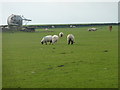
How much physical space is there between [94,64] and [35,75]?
2.93 meters

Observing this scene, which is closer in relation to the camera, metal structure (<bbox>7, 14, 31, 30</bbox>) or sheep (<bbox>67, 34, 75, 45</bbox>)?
sheep (<bbox>67, 34, 75, 45</bbox>)

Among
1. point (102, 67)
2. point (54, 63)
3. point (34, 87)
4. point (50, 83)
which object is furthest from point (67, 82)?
point (54, 63)

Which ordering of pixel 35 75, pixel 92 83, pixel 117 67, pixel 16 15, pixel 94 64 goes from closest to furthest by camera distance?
pixel 92 83
pixel 35 75
pixel 117 67
pixel 94 64
pixel 16 15

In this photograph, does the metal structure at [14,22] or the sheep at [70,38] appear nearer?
the sheep at [70,38]

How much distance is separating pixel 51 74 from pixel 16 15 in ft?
196

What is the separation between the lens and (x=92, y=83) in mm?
7871

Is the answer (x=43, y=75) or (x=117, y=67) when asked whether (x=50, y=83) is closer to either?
(x=43, y=75)

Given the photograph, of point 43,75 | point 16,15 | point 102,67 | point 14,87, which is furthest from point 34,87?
point 16,15

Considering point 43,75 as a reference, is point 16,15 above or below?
above

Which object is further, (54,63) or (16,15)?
(16,15)

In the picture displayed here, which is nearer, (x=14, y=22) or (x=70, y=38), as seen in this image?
(x=70, y=38)

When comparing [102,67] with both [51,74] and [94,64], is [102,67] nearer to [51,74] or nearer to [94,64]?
[94,64]

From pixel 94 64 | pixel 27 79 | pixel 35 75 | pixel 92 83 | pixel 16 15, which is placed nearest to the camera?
pixel 92 83

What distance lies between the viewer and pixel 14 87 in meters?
7.68
